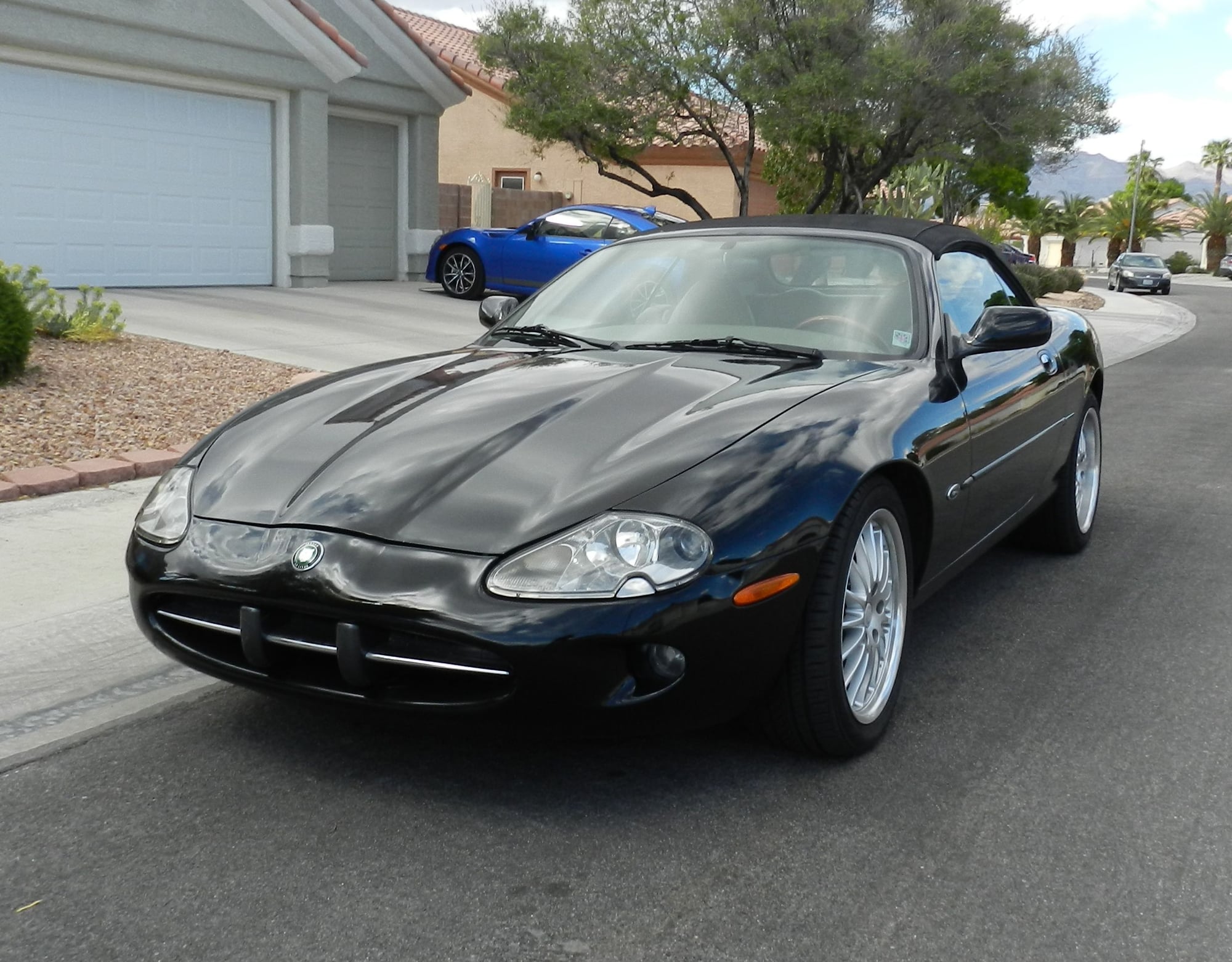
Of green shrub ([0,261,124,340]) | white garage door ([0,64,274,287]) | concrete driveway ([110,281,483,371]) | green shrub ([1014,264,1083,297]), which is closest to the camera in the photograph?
green shrub ([0,261,124,340])

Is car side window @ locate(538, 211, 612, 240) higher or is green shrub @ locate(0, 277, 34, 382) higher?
car side window @ locate(538, 211, 612, 240)

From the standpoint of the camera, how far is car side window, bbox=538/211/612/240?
16.7 metres

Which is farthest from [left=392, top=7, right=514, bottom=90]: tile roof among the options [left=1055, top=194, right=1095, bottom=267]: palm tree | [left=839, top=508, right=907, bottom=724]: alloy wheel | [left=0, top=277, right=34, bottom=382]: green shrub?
[left=1055, top=194, right=1095, bottom=267]: palm tree

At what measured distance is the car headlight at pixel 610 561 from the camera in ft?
9.46

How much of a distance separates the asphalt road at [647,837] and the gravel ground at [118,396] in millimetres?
3608

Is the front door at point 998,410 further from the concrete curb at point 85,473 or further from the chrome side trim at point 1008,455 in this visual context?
the concrete curb at point 85,473

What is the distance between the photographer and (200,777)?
3.28m

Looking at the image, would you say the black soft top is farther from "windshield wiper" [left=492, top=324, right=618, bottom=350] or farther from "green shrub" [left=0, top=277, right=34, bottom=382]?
"green shrub" [left=0, top=277, right=34, bottom=382]

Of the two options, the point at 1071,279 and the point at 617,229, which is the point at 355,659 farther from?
the point at 1071,279

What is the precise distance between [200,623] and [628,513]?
3.58 ft

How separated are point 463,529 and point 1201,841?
A: 1845mm

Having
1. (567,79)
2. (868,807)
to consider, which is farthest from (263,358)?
(567,79)

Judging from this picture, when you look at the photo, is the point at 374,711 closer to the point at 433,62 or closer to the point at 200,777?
the point at 200,777

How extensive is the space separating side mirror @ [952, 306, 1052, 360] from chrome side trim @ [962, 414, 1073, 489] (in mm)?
368
